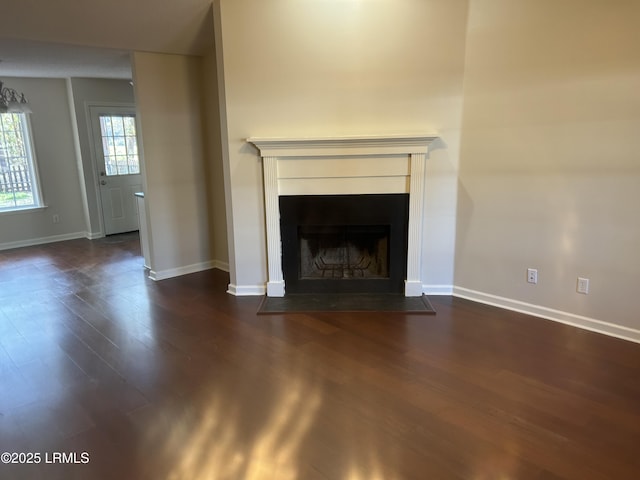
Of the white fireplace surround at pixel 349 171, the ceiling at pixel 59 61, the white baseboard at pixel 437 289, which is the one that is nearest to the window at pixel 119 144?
the ceiling at pixel 59 61

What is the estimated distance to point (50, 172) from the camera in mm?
6328

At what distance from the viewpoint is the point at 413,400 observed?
2330 mm

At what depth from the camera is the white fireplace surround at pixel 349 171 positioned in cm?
358

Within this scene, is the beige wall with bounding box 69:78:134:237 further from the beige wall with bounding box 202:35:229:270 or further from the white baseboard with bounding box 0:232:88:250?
the beige wall with bounding box 202:35:229:270

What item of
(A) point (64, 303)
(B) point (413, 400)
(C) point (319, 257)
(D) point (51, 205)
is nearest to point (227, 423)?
(B) point (413, 400)

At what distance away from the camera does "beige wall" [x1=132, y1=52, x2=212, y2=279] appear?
13.9ft

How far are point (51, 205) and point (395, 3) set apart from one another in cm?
567

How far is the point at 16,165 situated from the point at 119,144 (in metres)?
1.41

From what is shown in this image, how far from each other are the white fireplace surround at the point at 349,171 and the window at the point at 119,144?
12.5 ft

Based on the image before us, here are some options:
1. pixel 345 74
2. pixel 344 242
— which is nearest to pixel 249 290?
pixel 344 242

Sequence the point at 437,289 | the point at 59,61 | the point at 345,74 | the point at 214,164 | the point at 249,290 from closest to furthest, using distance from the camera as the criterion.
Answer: the point at 345,74 → the point at 437,289 → the point at 249,290 → the point at 214,164 → the point at 59,61

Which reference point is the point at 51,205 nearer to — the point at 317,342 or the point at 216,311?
the point at 216,311

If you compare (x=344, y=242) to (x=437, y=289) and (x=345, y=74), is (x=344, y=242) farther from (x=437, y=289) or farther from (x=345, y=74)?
(x=345, y=74)

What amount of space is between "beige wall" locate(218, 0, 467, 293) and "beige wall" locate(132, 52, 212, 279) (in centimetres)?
100
